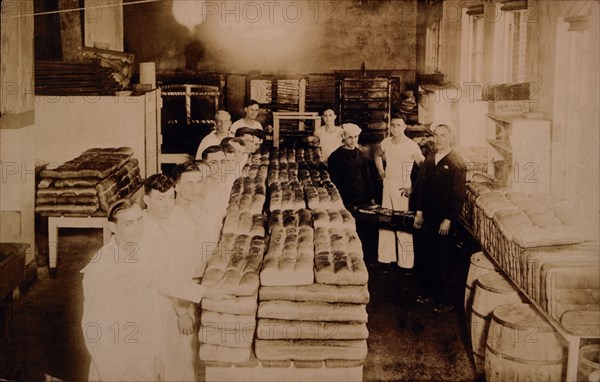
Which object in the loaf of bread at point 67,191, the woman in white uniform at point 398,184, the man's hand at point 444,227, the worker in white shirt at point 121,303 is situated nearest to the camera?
the worker in white shirt at point 121,303

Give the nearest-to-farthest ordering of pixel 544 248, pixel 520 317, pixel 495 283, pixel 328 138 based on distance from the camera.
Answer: pixel 520 317, pixel 544 248, pixel 495 283, pixel 328 138

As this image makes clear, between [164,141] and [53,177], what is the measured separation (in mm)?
7051

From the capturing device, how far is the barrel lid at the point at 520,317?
5418mm

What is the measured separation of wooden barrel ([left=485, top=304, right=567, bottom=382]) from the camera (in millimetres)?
5344

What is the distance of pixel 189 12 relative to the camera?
57.4 ft

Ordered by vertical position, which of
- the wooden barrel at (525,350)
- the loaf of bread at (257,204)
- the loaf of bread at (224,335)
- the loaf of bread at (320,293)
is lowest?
the wooden barrel at (525,350)

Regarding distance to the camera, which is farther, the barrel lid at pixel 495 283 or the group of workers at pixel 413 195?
the group of workers at pixel 413 195

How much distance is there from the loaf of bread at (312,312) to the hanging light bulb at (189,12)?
44.7ft

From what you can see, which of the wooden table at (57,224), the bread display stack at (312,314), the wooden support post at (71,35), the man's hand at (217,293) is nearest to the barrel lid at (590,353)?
the bread display stack at (312,314)

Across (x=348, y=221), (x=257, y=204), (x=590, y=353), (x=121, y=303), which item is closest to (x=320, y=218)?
(x=348, y=221)

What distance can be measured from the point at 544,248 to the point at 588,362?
1.05 m

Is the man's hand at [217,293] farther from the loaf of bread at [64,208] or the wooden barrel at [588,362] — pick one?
the loaf of bread at [64,208]

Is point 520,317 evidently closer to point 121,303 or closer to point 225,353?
point 225,353

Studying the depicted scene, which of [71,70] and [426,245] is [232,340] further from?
[71,70]
